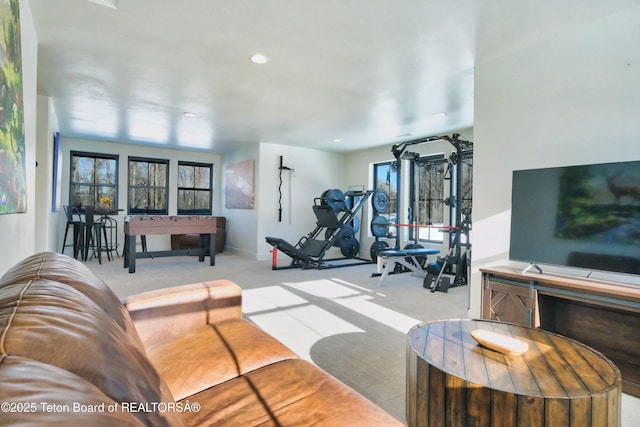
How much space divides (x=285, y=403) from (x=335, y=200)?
5.96 metres

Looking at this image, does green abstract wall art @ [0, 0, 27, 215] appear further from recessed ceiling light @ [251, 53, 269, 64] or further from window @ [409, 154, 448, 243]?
window @ [409, 154, 448, 243]

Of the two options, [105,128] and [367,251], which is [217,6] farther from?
[367,251]

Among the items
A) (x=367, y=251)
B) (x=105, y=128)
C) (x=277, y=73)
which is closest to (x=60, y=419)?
(x=277, y=73)

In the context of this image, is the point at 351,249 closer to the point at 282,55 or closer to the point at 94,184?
the point at 282,55

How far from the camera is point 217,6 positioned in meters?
2.37

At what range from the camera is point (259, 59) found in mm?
3209

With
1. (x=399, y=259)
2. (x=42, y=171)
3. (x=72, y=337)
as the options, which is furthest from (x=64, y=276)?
(x=399, y=259)

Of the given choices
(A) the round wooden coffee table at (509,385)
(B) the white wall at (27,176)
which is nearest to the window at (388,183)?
(A) the round wooden coffee table at (509,385)

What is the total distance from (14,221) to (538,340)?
319 centimetres

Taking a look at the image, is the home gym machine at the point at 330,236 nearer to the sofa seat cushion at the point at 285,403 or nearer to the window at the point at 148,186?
the window at the point at 148,186

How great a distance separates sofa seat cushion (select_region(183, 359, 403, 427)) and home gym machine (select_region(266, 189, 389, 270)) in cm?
464

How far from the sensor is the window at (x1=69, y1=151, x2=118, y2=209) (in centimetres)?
738

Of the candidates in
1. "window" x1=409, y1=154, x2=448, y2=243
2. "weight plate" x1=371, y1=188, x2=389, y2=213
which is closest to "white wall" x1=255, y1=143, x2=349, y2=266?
"weight plate" x1=371, y1=188, x2=389, y2=213

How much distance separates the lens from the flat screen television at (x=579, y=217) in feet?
7.24
